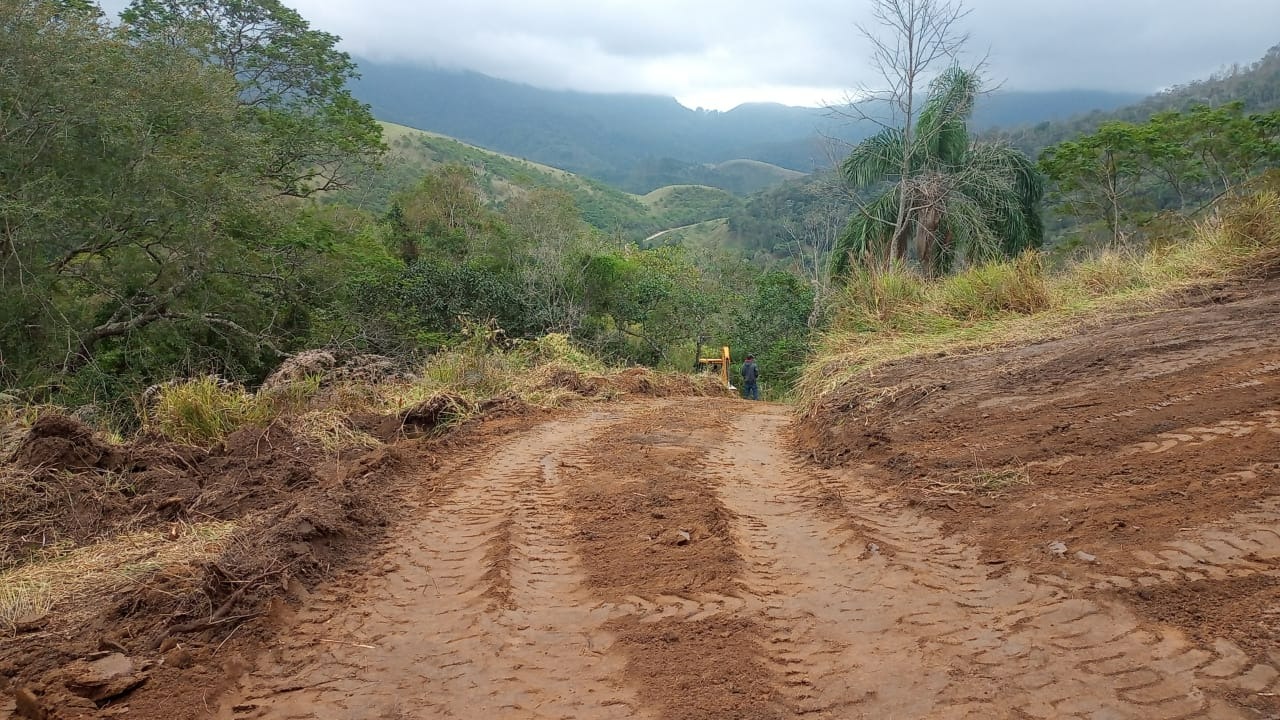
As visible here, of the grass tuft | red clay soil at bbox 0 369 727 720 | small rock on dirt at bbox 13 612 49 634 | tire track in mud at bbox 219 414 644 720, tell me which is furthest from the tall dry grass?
small rock on dirt at bbox 13 612 49 634

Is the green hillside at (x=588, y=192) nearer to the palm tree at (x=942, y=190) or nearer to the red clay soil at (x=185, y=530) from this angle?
the palm tree at (x=942, y=190)

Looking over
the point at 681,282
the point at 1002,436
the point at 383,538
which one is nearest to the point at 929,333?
the point at 1002,436

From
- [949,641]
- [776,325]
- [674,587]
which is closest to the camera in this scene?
[949,641]

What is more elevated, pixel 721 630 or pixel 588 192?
pixel 588 192

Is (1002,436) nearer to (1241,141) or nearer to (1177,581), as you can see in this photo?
(1177,581)

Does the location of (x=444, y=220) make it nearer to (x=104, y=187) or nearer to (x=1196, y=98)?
(x=104, y=187)

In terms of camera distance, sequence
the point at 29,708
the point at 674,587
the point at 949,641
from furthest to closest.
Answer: the point at 674,587 → the point at 949,641 → the point at 29,708

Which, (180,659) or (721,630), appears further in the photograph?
(721,630)

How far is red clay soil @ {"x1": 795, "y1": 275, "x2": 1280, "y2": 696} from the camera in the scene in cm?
284

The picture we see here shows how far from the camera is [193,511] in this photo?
4.75 metres

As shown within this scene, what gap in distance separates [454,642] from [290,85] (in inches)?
818

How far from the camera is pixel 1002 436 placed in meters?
4.78

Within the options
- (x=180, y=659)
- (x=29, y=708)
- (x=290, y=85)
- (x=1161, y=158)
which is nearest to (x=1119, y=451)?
(x=180, y=659)

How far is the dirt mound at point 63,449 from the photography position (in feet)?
16.7
